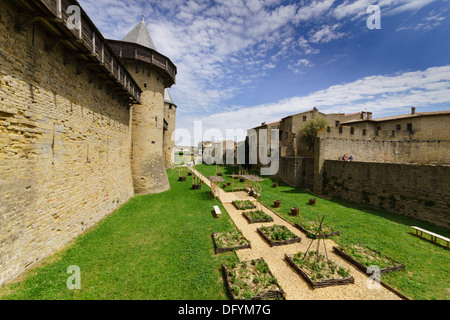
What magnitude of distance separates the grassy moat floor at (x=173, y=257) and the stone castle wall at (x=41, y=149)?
97cm

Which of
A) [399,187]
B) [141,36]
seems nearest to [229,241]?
[399,187]

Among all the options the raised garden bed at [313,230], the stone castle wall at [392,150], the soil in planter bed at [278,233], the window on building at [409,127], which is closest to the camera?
the soil in planter bed at [278,233]

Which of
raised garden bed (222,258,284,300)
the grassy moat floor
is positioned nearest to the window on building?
the grassy moat floor

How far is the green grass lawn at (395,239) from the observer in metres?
5.15

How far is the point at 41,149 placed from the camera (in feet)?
19.3

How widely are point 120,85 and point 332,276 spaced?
1414 cm

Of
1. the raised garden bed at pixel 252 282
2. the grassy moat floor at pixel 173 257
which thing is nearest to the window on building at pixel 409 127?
the grassy moat floor at pixel 173 257

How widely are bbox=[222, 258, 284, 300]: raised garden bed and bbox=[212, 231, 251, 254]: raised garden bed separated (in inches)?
39.7

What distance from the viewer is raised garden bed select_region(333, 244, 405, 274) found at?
5754mm

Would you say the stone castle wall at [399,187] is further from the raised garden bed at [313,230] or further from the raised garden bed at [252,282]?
the raised garden bed at [252,282]

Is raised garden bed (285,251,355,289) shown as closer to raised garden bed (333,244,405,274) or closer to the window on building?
raised garden bed (333,244,405,274)

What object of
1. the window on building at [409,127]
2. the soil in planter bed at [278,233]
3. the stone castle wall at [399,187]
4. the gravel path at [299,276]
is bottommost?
the gravel path at [299,276]

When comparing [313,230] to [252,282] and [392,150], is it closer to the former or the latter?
[252,282]
